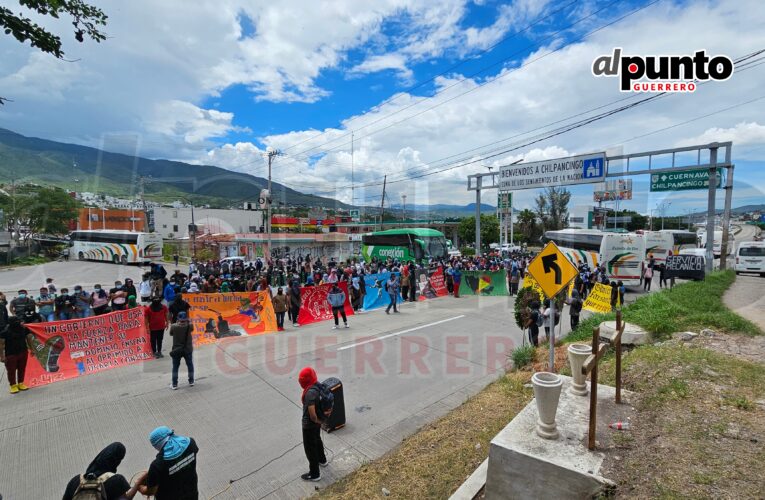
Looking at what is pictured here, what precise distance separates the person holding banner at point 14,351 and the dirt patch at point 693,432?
32.1 feet

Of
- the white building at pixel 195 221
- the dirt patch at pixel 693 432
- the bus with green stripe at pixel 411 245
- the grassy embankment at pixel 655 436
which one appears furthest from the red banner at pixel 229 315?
the white building at pixel 195 221

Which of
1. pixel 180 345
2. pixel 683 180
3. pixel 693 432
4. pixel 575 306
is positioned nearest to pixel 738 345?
pixel 575 306

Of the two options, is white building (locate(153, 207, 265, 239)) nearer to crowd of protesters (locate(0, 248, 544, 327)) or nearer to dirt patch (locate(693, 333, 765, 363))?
crowd of protesters (locate(0, 248, 544, 327))

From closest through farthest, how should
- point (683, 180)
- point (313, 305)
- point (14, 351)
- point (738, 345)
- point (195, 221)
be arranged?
1. point (738, 345)
2. point (14, 351)
3. point (313, 305)
4. point (683, 180)
5. point (195, 221)

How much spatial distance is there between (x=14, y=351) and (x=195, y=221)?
246 feet

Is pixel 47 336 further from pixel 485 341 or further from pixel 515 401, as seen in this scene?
pixel 485 341

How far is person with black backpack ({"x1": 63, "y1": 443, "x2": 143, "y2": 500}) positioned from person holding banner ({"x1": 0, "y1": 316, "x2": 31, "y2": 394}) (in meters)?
5.75

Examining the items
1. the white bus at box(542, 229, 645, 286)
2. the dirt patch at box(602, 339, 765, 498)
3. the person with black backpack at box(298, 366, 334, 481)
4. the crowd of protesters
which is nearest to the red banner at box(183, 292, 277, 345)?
the crowd of protesters

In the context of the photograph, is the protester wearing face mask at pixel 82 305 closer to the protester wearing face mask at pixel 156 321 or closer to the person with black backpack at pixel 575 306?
the protester wearing face mask at pixel 156 321

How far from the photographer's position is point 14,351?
687 cm

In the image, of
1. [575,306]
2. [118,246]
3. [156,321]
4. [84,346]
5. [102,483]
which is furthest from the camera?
[118,246]

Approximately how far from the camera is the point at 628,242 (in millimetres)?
19750

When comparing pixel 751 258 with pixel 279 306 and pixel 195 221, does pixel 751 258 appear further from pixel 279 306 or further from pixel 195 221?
pixel 195 221

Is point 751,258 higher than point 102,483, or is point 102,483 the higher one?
point 751,258
